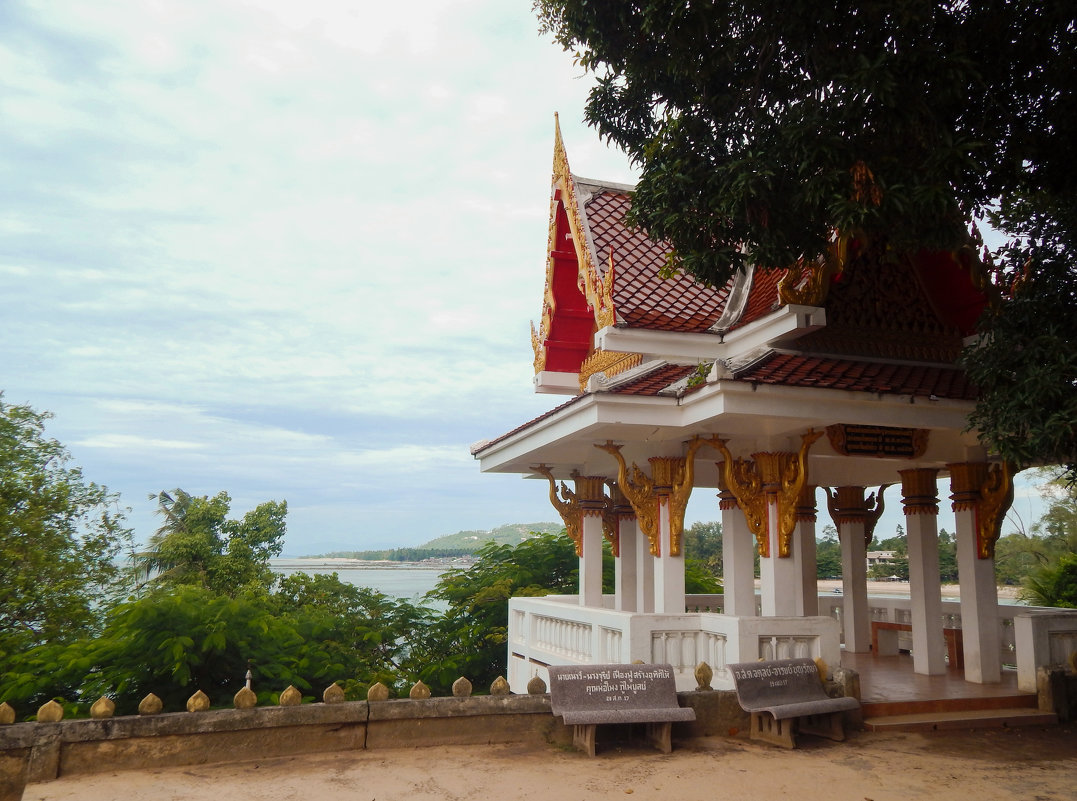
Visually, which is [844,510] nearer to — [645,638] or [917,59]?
[645,638]

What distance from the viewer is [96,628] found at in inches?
669

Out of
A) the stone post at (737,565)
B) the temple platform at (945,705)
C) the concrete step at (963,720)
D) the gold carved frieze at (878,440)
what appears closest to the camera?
the concrete step at (963,720)

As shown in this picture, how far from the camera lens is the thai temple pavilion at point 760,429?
7.61 metres

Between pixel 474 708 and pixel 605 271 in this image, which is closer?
pixel 474 708

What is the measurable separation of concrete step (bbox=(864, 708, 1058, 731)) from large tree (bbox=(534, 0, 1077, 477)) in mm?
2492

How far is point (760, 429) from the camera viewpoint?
26.3 feet

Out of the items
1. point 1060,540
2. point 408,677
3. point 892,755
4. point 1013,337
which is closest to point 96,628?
point 408,677

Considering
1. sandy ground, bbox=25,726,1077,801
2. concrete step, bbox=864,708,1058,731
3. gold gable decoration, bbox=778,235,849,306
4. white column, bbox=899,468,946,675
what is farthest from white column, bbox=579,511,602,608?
gold gable decoration, bbox=778,235,849,306

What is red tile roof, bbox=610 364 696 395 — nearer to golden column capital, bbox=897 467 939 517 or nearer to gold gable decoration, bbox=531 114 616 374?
gold gable decoration, bbox=531 114 616 374

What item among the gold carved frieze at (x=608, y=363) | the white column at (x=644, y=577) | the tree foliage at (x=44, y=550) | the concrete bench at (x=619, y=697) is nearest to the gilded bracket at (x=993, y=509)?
the white column at (x=644, y=577)

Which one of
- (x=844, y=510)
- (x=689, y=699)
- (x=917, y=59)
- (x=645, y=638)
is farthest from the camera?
(x=844, y=510)

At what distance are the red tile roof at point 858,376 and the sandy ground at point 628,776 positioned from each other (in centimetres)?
295

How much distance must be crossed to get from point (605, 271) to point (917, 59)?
445 centimetres

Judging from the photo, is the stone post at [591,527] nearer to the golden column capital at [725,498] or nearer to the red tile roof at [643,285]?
the golden column capital at [725,498]
